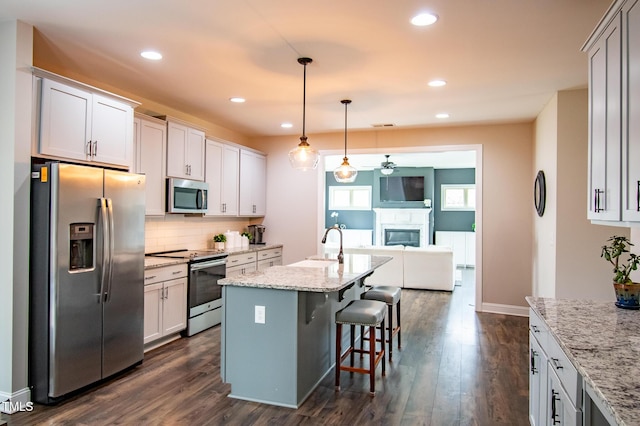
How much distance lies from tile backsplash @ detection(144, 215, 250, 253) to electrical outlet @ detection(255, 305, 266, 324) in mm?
2319

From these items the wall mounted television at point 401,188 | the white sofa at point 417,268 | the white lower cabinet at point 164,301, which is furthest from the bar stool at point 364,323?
the wall mounted television at point 401,188

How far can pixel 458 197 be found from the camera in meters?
11.5

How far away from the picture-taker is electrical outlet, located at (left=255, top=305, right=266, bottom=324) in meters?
3.13

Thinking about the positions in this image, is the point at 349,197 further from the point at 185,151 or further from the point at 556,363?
the point at 556,363

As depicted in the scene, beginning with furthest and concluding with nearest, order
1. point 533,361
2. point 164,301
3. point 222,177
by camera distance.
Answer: point 222,177, point 164,301, point 533,361

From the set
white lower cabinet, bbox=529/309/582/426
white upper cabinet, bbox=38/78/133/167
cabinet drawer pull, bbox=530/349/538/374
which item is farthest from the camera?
white upper cabinet, bbox=38/78/133/167

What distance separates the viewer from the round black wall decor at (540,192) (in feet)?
16.7

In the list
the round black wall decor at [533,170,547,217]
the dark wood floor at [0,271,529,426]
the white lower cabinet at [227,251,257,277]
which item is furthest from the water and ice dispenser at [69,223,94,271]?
the round black wall decor at [533,170,547,217]

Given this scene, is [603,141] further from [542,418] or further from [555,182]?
[555,182]

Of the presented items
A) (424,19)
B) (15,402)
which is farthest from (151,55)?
(15,402)

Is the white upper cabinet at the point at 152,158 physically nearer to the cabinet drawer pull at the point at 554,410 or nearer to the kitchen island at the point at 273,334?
the kitchen island at the point at 273,334

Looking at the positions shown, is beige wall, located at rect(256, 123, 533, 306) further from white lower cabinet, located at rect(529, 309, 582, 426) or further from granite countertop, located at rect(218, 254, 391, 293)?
white lower cabinet, located at rect(529, 309, 582, 426)

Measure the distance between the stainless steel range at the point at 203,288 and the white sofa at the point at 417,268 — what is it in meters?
3.31

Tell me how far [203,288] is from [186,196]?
112cm
